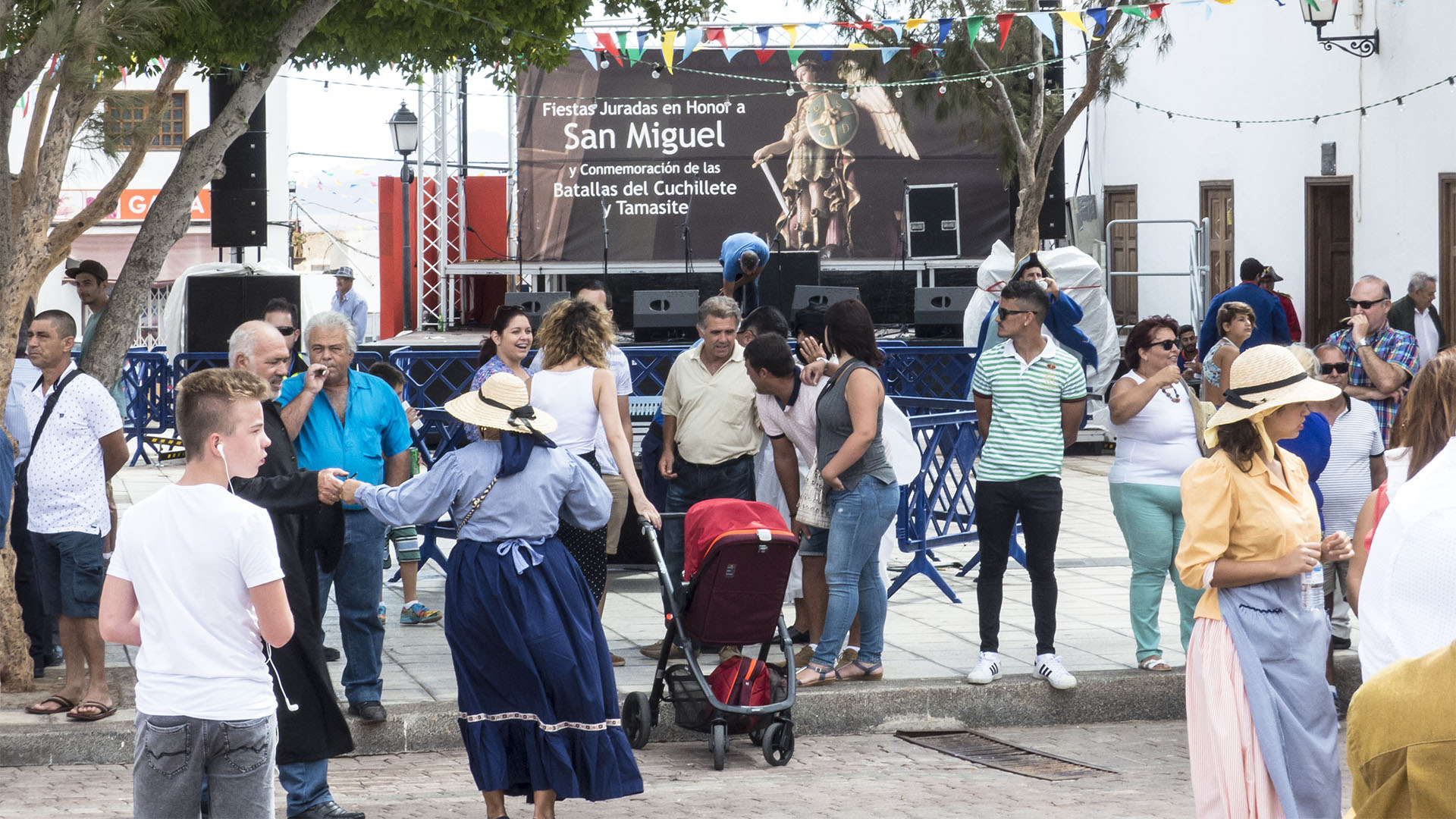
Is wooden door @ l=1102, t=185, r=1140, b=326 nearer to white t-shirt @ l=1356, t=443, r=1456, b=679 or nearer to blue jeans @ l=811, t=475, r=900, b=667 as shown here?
blue jeans @ l=811, t=475, r=900, b=667

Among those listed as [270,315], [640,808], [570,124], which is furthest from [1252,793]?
[570,124]

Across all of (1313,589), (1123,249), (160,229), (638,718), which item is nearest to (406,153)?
(1123,249)

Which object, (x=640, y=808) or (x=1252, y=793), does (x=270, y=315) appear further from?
(x=1252, y=793)

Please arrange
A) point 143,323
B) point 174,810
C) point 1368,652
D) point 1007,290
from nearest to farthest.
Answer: point 1368,652, point 174,810, point 1007,290, point 143,323

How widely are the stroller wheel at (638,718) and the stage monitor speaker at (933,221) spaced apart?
1481 cm

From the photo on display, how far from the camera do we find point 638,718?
6441 mm

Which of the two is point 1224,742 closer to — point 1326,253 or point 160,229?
point 160,229

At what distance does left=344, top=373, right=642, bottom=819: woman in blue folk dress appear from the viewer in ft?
16.9

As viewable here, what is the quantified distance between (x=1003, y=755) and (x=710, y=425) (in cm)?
208

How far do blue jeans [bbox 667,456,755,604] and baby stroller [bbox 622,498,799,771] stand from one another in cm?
107

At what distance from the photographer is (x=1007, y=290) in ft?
22.6

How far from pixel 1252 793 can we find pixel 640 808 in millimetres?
2155

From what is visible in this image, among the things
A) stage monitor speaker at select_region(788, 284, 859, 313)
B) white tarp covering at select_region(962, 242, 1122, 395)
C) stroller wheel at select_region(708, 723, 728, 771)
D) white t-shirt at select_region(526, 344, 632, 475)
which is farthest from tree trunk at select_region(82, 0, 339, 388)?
white tarp covering at select_region(962, 242, 1122, 395)

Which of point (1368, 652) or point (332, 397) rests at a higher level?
point (332, 397)
